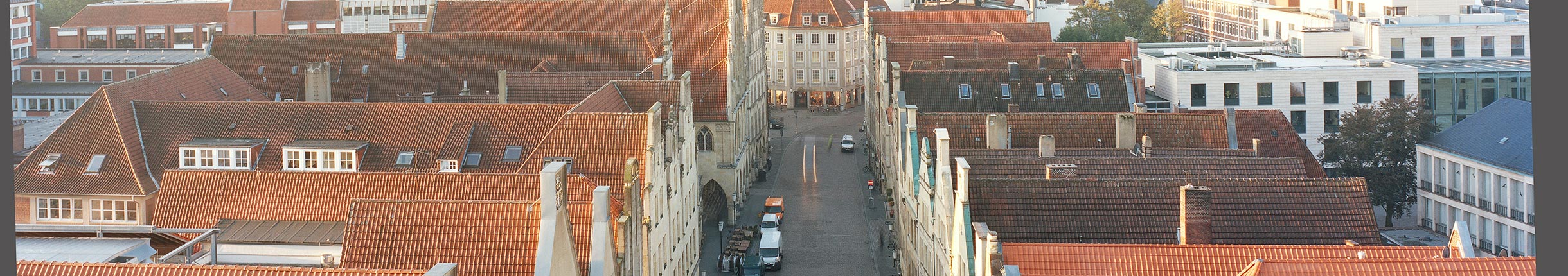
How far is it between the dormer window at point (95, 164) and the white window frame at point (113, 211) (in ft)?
5.42

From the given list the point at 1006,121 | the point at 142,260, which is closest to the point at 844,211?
the point at 1006,121

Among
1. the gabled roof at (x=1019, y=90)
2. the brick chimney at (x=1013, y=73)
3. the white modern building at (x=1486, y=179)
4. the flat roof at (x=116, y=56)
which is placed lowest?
the white modern building at (x=1486, y=179)

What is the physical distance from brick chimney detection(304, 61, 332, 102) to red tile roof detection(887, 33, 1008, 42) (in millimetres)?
48266

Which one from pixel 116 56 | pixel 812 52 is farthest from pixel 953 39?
pixel 116 56

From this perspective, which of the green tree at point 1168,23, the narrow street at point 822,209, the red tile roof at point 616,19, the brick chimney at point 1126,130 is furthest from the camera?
the green tree at point 1168,23

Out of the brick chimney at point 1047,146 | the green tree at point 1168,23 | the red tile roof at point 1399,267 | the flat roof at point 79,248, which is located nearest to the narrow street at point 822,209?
the brick chimney at point 1047,146

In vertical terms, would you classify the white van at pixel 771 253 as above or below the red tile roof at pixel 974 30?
below

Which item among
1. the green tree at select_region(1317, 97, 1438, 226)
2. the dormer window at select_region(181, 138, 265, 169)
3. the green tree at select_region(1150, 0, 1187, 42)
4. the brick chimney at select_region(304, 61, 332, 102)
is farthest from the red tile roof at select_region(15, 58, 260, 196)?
the green tree at select_region(1150, 0, 1187, 42)

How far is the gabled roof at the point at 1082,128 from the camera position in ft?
232

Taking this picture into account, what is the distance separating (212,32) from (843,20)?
74003 millimetres

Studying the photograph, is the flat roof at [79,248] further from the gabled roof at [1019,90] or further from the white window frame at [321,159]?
the gabled roof at [1019,90]

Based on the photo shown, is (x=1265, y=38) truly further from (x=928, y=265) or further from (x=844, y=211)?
(x=928, y=265)

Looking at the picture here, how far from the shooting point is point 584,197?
56.1 metres

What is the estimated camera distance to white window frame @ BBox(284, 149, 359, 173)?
69000 millimetres
